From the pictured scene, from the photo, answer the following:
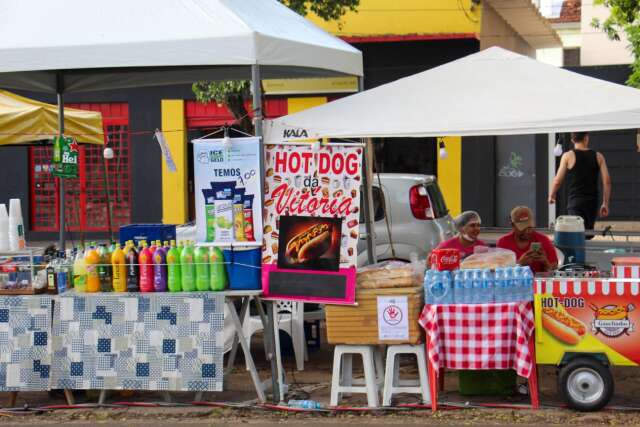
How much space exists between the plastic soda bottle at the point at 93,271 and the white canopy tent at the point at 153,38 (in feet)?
4.83

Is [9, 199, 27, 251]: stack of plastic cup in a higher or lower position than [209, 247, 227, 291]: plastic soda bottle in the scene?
higher

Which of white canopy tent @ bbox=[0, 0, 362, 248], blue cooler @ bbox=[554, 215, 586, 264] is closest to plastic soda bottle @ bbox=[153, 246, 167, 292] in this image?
white canopy tent @ bbox=[0, 0, 362, 248]

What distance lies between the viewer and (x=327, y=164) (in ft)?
25.0

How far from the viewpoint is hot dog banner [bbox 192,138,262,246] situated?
7605 mm

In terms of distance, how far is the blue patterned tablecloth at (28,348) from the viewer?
7.62 meters

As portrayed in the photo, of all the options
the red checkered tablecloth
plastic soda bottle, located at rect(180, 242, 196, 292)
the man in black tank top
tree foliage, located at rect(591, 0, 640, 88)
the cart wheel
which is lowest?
the cart wheel

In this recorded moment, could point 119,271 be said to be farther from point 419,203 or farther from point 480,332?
point 419,203

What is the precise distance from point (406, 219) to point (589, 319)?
441 cm

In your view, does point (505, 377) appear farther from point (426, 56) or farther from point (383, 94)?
point (426, 56)

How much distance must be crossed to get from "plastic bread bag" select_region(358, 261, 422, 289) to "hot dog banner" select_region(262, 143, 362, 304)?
0.49 ft

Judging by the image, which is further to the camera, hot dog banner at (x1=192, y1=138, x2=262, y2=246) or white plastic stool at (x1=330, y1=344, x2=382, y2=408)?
hot dog banner at (x1=192, y1=138, x2=262, y2=246)

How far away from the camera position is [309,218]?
7637 millimetres

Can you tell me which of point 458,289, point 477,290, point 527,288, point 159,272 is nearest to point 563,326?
point 527,288

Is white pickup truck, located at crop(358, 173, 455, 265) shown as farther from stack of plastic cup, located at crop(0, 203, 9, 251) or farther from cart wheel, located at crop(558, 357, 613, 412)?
stack of plastic cup, located at crop(0, 203, 9, 251)
